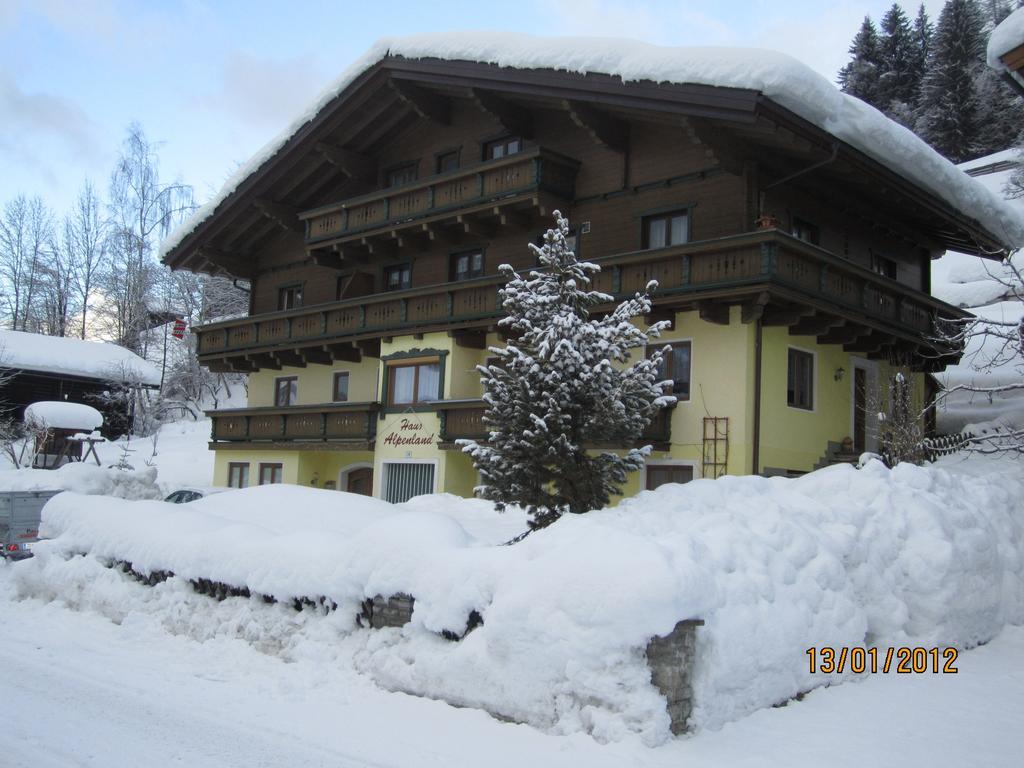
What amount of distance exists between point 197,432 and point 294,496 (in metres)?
32.8

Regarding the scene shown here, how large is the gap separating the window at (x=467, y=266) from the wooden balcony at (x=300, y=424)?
4286 mm

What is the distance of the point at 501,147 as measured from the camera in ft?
79.2

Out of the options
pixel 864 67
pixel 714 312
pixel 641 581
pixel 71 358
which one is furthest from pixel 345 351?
pixel 864 67

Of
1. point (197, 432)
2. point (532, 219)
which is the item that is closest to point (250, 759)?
point (532, 219)

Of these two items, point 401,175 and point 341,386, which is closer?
Result: point 401,175

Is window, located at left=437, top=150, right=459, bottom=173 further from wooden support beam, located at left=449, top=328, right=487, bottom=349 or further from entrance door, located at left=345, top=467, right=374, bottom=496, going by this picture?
entrance door, located at left=345, top=467, right=374, bottom=496

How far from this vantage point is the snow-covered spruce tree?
11.7 m

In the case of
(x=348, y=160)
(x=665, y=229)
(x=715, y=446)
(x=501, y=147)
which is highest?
(x=348, y=160)

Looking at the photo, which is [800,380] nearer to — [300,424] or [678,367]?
[678,367]

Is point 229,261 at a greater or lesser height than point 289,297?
greater

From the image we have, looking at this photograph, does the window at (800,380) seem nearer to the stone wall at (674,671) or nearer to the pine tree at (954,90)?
the stone wall at (674,671)

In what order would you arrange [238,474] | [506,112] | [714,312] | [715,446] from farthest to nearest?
[238,474], [506,112], [714,312], [715,446]

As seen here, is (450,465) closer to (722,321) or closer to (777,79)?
(722,321)
